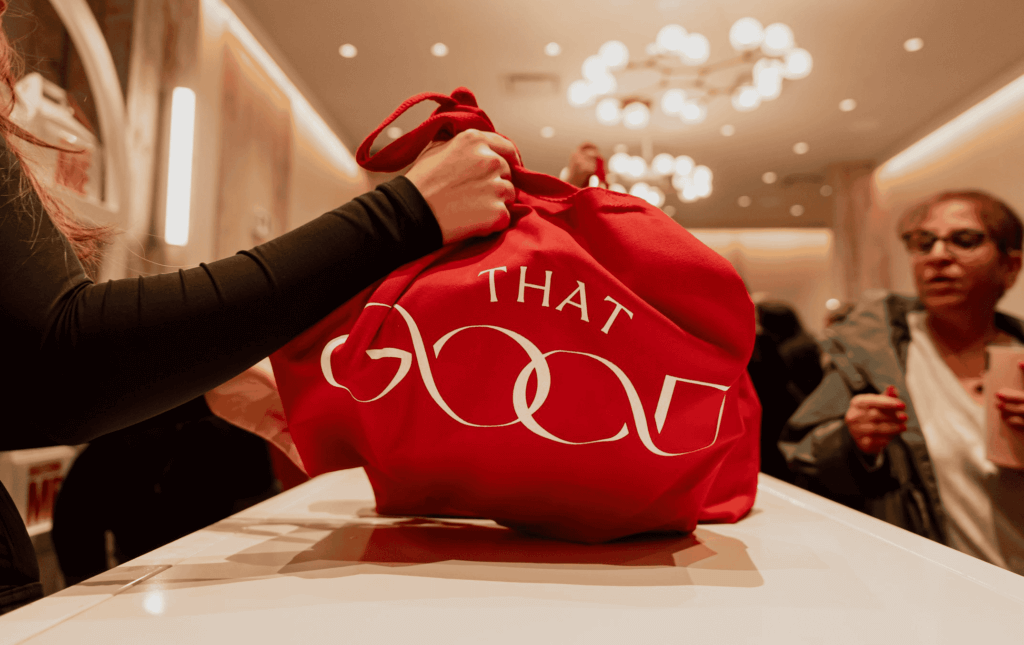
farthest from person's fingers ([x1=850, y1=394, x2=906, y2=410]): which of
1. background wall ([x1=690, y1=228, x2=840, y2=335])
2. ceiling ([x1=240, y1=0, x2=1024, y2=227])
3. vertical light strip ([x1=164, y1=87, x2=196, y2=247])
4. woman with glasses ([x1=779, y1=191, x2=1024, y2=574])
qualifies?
background wall ([x1=690, y1=228, x2=840, y2=335])

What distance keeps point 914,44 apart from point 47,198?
4.42 metres

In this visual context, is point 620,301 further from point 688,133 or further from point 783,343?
point 688,133

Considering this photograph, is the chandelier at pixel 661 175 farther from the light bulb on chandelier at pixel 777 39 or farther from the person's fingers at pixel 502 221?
the person's fingers at pixel 502 221

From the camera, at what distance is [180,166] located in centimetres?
246

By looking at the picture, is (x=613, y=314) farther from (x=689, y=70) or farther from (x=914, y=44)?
(x=914, y=44)

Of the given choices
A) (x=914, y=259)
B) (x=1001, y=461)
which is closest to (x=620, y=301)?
(x=1001, y=461)

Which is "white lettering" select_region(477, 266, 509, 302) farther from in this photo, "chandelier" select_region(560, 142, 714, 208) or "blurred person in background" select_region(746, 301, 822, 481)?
"chandelier" select_region(560, 142, 714, 208)

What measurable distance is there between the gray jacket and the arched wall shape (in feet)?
5.31

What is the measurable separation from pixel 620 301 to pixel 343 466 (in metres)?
0.26

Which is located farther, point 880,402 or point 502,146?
point 880,402

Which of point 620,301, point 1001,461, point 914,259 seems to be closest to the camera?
point 620,301

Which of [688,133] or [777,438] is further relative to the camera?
[688,133]

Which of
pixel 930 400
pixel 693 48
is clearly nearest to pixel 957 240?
pixel 930 400

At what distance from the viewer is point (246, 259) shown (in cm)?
40
